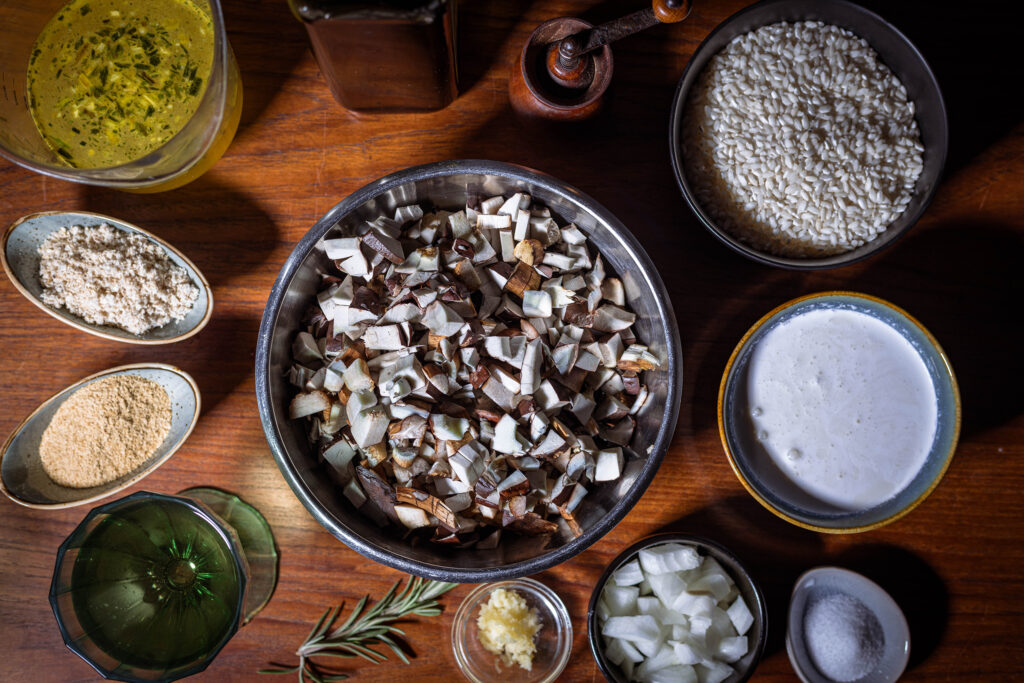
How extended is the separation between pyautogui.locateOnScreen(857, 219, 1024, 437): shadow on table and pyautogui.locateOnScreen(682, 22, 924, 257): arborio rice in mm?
152

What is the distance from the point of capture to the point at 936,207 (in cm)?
128

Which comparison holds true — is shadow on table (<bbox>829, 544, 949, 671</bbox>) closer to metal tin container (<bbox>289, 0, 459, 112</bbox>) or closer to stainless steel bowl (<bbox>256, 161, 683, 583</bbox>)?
stainless steel bowl (<bbox>256, 161, 683, 583</bbox>)

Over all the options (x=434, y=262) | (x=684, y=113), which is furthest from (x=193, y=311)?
(x=684, y=113)

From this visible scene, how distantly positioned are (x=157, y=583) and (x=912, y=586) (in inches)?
Result: 58.2

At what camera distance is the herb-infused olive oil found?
3.73 ft

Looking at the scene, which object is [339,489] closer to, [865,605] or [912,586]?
[865,605]

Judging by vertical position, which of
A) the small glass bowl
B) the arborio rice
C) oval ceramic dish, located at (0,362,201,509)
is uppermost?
the arborio rice

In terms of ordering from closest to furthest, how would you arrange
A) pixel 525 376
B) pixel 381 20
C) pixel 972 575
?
pixel 381 20 < pixel 525 376 < pixel 972 575

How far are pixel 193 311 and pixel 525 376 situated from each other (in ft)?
2.10

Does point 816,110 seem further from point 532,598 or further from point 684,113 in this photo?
point 532,598

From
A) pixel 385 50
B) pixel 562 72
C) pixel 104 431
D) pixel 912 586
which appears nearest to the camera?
pixel 385 50

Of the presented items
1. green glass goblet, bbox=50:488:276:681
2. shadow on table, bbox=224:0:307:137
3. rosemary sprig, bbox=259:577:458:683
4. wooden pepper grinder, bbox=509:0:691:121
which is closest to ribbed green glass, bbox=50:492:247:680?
green glass goblet, bbox=50:488:276:681

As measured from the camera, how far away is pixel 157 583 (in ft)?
4.07

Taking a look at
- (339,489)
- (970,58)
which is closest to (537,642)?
(339,489)
